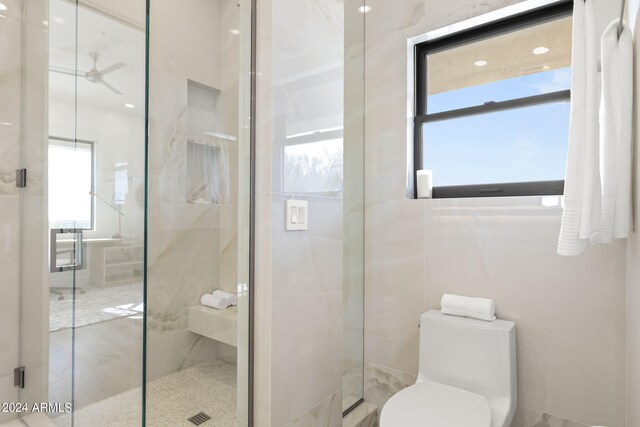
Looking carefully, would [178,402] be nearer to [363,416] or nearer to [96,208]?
[96,208]

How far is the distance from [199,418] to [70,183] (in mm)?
998

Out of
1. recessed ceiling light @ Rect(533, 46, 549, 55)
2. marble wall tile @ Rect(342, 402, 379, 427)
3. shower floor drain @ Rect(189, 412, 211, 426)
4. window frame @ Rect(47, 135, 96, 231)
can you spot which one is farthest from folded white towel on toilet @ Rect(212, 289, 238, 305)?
recessed ceiling light @ Rect(533, 46, 549, 55)

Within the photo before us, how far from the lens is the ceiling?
1.16 metres

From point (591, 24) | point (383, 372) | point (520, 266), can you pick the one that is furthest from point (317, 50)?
point (383, 372)

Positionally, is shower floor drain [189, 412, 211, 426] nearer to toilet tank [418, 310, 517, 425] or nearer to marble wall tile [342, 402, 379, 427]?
marble wall tile [342, 402, 379, 427]

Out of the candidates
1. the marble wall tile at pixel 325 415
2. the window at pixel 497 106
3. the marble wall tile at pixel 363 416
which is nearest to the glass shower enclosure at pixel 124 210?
the marble wall tile at pixel 325 415

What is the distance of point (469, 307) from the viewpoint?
1551 mm

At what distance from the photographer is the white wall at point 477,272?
4.55 feet

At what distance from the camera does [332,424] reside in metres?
1.64

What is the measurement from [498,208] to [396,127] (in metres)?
0.67

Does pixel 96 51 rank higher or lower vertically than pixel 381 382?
higher

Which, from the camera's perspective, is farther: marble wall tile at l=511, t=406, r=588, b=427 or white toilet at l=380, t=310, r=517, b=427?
marble wall tile at l=511, t=406, r=588, b=427

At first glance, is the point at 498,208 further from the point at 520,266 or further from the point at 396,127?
the point at 396,127

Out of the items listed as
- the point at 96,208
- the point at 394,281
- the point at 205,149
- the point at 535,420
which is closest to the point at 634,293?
the point at 535,420
